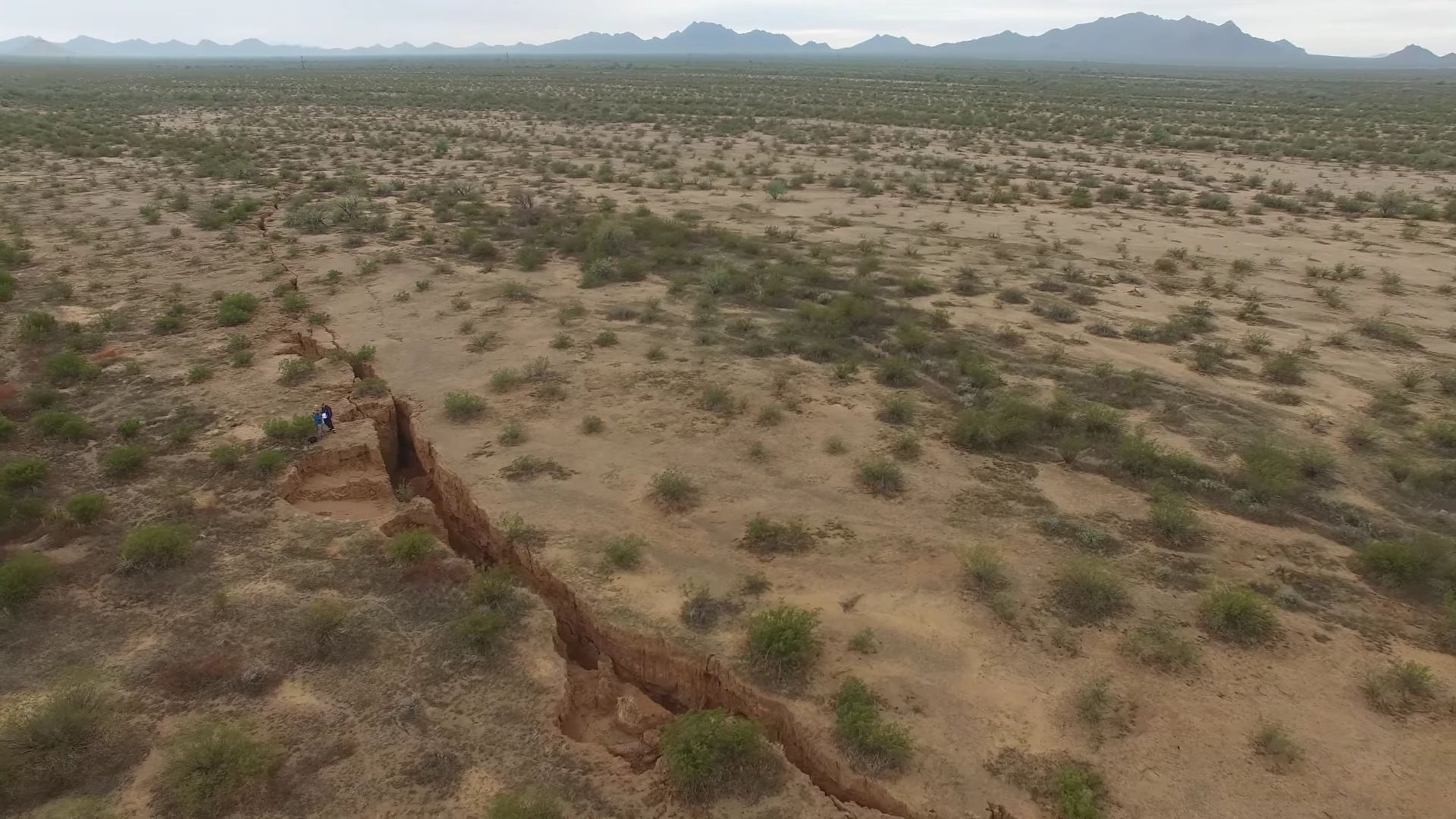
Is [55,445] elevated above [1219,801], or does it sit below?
above

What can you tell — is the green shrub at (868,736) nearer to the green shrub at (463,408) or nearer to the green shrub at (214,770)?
the green shrub at (214,770)

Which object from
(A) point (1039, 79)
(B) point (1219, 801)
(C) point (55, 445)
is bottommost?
(B) point (1219, 801)

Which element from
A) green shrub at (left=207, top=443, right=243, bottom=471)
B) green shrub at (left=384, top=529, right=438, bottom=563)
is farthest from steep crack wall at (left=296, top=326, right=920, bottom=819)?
green shrub at (left=207, top=443, right=243, bottom=471)

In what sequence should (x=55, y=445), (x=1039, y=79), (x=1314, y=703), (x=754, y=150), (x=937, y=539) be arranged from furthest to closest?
1. (x=1039, y=79)
2. (x=754, y=150)
3. (x=55, y=445)
4. (x=937, y=539)
5. (x=1314, y=703)

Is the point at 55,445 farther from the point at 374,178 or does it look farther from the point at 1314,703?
the point at 374,178

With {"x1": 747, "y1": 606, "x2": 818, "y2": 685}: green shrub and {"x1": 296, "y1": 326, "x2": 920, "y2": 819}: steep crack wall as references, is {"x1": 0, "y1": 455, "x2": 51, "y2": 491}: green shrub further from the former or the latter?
{"x1": 747, "y1": 606, "x2": 818, "y2": 685}: green shrub

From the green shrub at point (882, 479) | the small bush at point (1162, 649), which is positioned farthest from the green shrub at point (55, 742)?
the small bush at point (1162, 649)

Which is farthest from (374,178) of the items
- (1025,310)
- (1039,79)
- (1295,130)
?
(1039,79)

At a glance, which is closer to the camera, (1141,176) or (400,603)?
(400,603)
